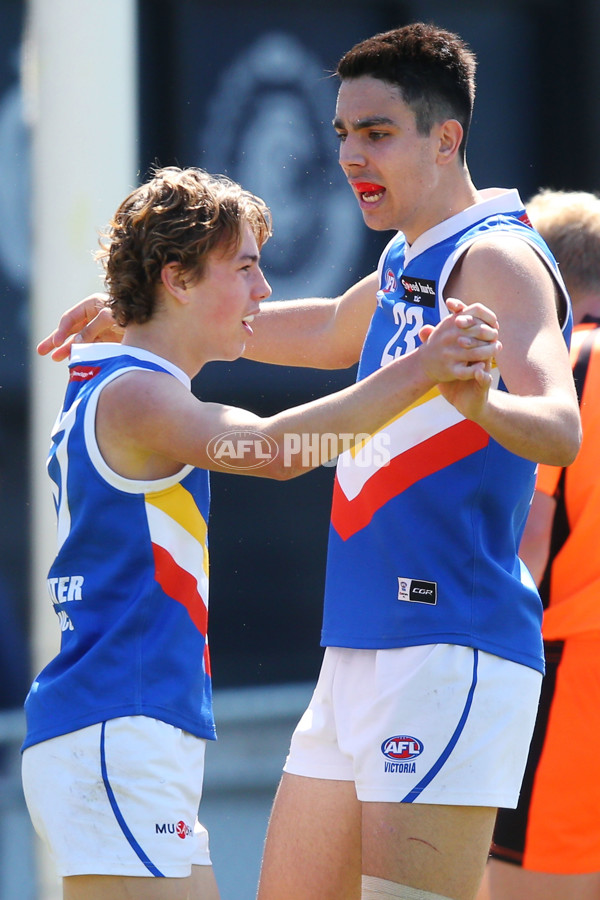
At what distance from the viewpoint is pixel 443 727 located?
7.20 ft

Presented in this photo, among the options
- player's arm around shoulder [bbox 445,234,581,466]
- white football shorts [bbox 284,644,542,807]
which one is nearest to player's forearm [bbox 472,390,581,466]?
player's arm around shoulder [bbox 445,234,581,466]

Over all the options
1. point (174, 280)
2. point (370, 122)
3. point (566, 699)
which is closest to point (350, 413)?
point (174, 280)

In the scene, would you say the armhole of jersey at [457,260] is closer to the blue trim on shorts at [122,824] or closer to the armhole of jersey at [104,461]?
the armhole of jersey at [104,461]

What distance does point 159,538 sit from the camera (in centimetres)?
206

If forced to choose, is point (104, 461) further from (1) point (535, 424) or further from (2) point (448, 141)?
(2) point (448, 141)

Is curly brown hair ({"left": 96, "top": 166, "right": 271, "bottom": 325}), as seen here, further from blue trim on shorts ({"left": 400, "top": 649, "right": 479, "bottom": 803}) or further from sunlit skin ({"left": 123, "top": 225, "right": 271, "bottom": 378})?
blue trim on shorts ({"left": 400, "top": 649, "right": 479, "bottom": 803})

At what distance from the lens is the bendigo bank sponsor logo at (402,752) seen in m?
2.20

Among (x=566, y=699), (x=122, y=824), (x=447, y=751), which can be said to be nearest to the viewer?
(x=122, y=824)

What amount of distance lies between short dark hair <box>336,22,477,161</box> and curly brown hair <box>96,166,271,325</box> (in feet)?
1.33

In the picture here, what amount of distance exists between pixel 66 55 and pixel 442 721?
2288mm

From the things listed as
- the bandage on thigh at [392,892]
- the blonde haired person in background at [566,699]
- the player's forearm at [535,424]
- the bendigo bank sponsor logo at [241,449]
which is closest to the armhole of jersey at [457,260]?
the player's forearm at [535,424]

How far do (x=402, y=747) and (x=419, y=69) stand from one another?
4.01 feet

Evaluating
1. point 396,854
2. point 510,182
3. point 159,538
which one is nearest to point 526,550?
point 396,854

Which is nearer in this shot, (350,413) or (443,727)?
(350,413)
